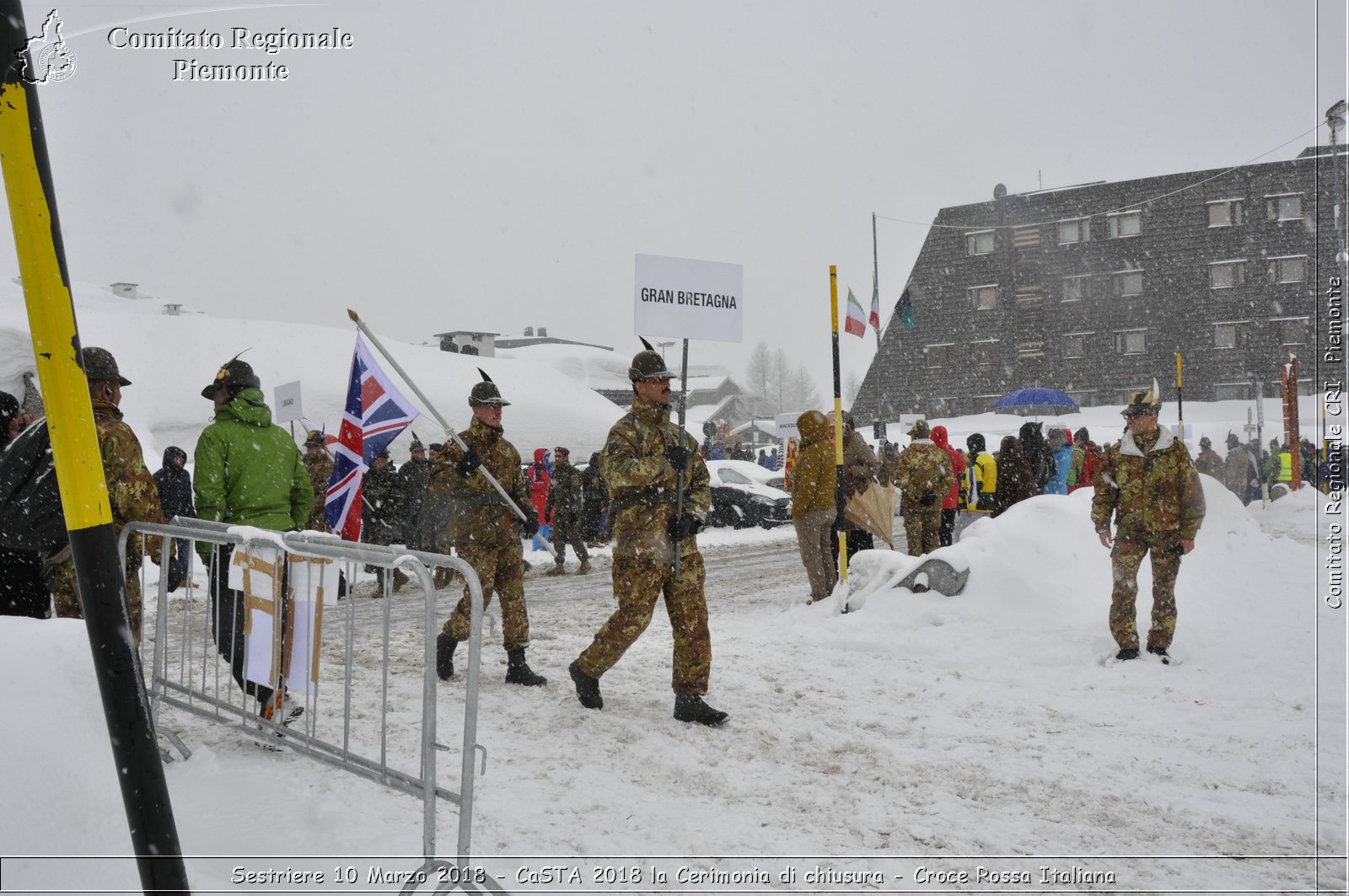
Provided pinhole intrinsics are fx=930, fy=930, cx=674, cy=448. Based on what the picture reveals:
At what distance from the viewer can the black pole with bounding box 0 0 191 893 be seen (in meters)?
1.88

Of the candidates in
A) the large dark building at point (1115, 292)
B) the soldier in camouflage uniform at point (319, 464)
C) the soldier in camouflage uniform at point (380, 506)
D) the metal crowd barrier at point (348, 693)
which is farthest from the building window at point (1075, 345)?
the metal crowd barrier at point (348, 693)

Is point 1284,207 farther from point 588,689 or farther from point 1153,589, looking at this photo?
point 588,689

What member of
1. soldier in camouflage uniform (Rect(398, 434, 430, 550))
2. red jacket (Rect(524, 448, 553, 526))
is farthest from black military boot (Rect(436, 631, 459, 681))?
red jacket (Rect(524, 448, 553, 526))

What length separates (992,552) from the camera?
7.84m

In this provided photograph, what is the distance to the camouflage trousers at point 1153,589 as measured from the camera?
6305 mm

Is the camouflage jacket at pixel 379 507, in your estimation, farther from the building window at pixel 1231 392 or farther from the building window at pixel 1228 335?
the building window at pixel 1228 335

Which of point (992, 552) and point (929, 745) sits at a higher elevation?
point (992, 552)

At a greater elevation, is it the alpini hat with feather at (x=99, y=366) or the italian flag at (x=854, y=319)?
the italian flag at (x=854, y=319)

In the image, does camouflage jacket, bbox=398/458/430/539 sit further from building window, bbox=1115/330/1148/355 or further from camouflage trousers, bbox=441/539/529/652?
building window, bbox=1115/330/1148/355

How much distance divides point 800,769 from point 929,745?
0.82 metres

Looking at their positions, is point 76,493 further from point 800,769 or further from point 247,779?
point 800,769

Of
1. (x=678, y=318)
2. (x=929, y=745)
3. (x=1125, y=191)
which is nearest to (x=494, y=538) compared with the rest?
(x=678, y=318)

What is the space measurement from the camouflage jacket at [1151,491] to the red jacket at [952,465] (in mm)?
4190

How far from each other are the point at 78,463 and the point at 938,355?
45480mm
